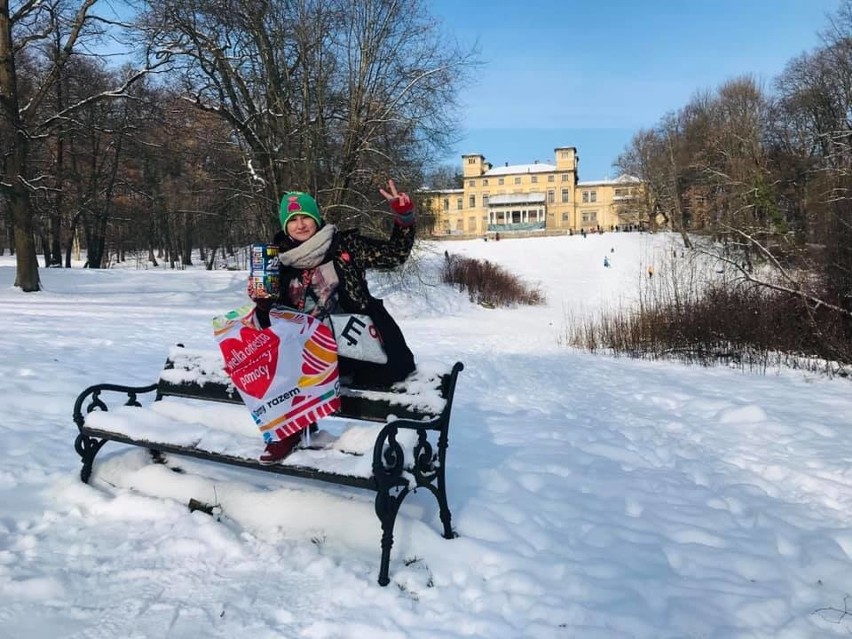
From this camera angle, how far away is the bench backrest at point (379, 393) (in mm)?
3244

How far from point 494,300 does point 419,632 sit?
25.3m

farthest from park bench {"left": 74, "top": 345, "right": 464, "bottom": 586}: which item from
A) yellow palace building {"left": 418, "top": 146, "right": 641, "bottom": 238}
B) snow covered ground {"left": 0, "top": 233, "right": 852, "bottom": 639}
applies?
yellow palace building {"left": 418, "top": 146, "right": 641, "bottom": 238}

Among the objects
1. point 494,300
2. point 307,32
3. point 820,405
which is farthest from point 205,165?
point 820,405

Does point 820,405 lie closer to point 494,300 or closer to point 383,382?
point 383,382

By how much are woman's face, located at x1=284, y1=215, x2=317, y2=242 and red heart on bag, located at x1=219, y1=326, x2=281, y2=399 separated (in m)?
0.65

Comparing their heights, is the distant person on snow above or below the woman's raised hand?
below

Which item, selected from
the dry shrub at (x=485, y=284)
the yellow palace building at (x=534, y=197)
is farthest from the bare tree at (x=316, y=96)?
the yellow palace building at (x=534, y=197)

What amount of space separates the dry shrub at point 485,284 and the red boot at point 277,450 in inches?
924

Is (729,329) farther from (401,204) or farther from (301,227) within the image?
(301,227)

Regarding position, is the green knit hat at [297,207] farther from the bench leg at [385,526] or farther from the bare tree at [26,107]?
the bare tree at [26,107]

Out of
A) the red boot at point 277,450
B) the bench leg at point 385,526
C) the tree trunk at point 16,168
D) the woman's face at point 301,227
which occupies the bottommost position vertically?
the bench leg at point 385,526

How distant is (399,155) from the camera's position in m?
18.5

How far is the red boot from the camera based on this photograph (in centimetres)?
311

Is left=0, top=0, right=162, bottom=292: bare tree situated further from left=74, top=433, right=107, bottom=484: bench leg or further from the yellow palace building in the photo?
the yellow palace building
